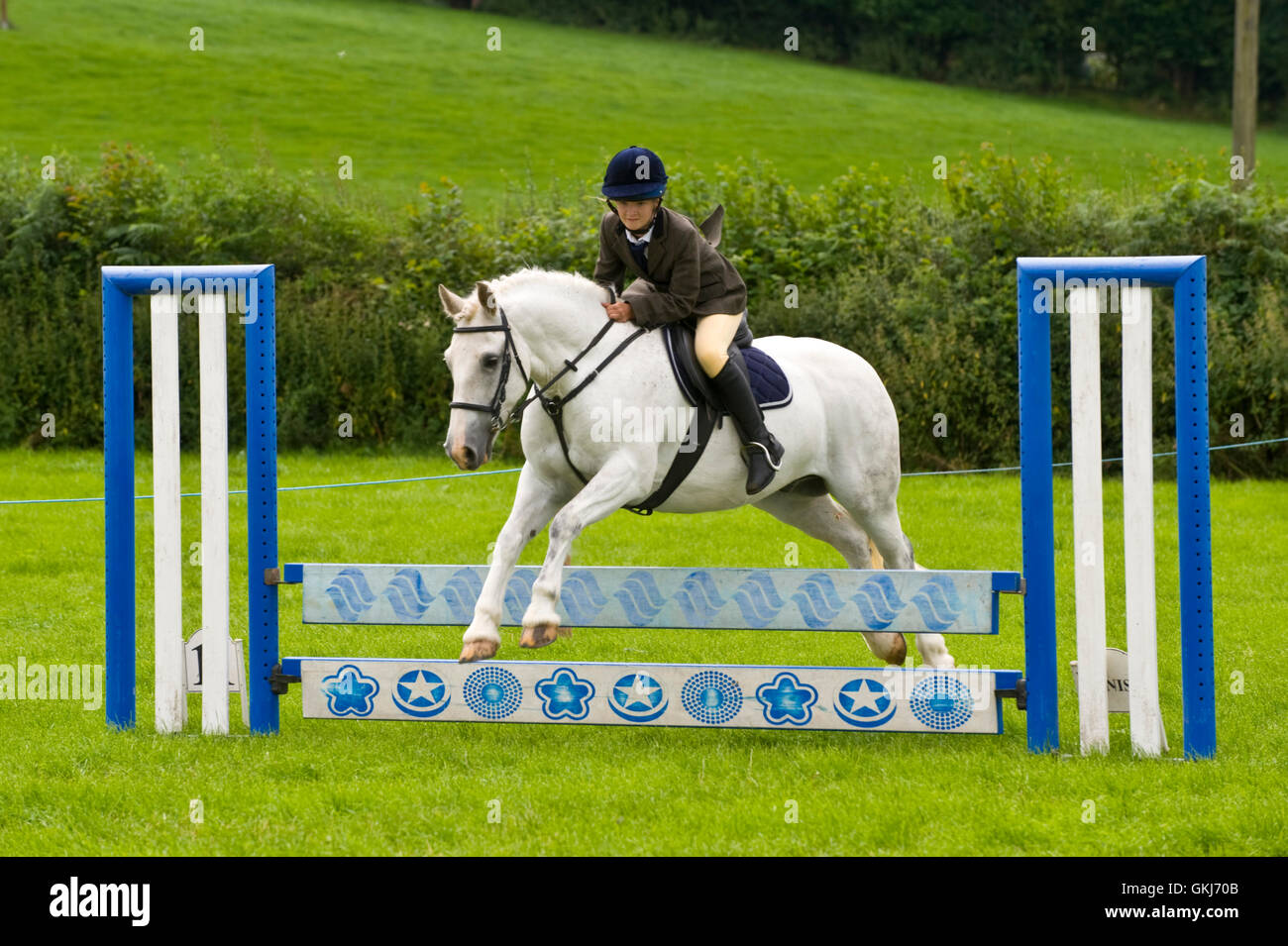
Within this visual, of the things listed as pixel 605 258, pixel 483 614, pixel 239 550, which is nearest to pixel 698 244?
pixel 605 258

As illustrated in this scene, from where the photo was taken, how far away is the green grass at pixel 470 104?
32562 millimetres

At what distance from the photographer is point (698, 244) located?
5965 mm

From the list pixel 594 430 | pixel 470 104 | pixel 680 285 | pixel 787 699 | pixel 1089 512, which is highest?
pixel 470 104

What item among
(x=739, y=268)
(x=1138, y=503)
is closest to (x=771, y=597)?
(x=1138, y=503)

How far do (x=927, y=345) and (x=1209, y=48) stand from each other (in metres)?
34.4

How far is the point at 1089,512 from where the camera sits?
5809mm

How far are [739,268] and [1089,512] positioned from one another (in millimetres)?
10763

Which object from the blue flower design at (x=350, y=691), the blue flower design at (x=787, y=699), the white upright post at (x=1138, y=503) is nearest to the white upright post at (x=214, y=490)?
the blue flower design at (x=350, y=691)

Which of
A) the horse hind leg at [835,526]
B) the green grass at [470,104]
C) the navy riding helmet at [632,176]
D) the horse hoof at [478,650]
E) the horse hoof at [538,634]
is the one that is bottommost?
the horse hoof at [478,650]

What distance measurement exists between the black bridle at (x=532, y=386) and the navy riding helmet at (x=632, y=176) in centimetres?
53

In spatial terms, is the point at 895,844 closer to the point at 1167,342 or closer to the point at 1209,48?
the point at 1167,342

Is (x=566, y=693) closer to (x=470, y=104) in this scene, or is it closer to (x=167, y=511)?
(x=167, y=511)

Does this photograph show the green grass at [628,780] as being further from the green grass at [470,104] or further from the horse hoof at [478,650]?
the green grass at [470,104]

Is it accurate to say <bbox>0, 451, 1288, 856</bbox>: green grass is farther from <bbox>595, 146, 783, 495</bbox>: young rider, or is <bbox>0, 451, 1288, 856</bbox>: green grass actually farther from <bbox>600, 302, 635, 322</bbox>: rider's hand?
<bbox>600, 302, 635, 322</bbox>: rider's hand
